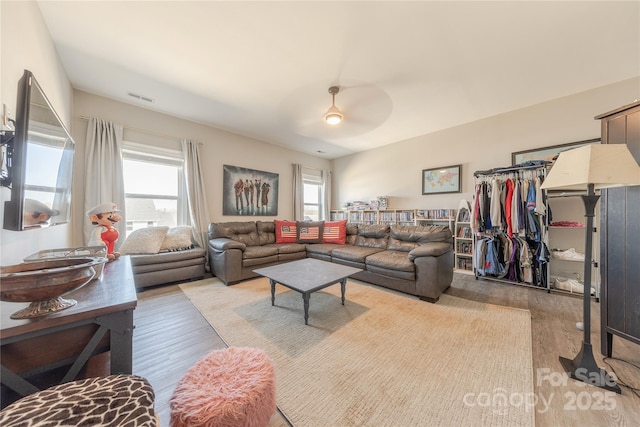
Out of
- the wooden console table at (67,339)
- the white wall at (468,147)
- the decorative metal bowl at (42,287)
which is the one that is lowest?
the wooden console table at (67,339)

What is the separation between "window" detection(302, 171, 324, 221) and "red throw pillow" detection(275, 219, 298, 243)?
1332 millimetres

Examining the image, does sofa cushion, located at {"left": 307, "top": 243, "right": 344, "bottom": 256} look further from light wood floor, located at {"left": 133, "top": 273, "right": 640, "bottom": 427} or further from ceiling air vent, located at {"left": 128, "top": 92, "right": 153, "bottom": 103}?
ceiling air vent, located at {"left": 128, "top": 92, "right": 153, "bottom": 103}

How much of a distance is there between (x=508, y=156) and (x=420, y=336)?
10.8 ft

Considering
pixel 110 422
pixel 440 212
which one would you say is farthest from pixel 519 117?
pixel 110 422

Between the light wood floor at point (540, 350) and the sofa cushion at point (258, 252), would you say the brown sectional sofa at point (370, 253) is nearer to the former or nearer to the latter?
the sofa cushion at point (258, 252)

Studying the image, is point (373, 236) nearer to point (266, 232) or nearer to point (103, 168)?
point (266, 232)

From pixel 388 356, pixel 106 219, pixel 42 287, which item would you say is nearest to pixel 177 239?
pixel 106 219

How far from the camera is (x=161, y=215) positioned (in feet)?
11.7

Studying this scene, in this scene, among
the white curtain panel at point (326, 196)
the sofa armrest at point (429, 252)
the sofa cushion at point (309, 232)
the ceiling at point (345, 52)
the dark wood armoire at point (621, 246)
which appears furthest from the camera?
the white curtain panel at point (326, 196)

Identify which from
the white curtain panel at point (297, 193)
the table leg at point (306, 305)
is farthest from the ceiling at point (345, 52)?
the table leg at point (306, 305)

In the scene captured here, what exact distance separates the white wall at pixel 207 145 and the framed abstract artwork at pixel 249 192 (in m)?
0.11

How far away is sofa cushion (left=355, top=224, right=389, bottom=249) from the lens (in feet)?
12.3

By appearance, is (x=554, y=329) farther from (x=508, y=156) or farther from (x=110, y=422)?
(x=110, y=422)

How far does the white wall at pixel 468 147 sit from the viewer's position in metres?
2.80
